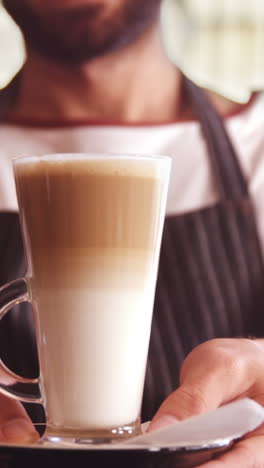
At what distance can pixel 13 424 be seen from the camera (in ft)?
2.44

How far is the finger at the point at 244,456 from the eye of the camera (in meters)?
0.65

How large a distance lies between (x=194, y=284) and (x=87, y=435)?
90 cm

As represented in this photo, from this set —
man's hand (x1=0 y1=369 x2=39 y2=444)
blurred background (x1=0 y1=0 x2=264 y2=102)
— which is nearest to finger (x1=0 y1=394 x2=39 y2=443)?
man's hand (x1=0 y1=369 x2=39 y2=444)

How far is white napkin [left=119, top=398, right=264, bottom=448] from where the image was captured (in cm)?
59

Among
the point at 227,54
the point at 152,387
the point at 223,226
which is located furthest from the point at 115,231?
the point at 227,54

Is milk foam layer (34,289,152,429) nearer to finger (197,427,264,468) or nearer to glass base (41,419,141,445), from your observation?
glass base (41,419,141,445)

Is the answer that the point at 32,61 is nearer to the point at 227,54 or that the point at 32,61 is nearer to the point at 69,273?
the point at 69,273

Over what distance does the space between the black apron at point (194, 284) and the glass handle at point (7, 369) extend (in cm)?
75

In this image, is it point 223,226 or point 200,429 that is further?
point 223,226

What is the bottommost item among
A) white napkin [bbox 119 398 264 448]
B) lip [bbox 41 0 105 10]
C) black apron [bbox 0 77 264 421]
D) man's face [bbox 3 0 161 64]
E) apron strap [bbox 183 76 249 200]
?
black apron [bbox 0 77 264 421]

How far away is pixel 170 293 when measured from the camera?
1580 mm

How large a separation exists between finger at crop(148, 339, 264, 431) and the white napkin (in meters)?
0.05

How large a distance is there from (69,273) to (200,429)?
222 millimetres

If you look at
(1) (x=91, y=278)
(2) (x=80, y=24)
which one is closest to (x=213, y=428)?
(1) (x=91, y=278)
